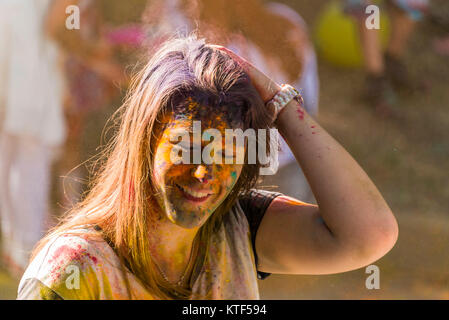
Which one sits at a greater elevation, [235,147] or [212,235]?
[235,147]

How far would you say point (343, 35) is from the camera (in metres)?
5.38

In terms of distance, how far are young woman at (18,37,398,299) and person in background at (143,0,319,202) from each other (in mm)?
152

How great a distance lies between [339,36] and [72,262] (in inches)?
187

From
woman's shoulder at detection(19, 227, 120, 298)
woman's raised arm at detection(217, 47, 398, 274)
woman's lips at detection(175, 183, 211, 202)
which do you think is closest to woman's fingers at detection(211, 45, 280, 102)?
woman's raised arm at detection(217, 47, 398, 274)

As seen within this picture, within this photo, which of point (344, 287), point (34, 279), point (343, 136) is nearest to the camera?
point (34, 279)

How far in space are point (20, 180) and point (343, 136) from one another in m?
2.63

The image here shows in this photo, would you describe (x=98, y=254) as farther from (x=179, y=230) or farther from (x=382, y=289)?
(x=382, y=289)

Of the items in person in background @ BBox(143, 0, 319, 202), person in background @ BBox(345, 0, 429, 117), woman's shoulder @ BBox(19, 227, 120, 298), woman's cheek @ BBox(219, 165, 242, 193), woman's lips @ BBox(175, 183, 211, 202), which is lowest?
woman's shoulder @ BBox(19, 227, 120, 298)

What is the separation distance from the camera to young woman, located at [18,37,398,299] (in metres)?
0.95

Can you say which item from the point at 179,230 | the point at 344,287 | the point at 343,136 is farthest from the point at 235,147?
the point at 343,136

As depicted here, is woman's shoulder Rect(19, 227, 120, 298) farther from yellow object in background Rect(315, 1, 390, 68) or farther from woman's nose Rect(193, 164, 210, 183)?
yellow object in background Rect(315, 1, 390, 68)

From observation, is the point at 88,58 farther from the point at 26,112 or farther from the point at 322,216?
the point at 322,216

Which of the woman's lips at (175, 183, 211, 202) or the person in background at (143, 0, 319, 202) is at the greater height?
the person in background at (143, 0, 319, 202)

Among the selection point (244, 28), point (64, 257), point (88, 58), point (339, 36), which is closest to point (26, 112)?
point (88, 58)
